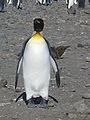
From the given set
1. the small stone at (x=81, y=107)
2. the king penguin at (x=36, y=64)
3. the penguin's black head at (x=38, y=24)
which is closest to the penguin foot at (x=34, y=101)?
the king penguin at (x=36, y=64)

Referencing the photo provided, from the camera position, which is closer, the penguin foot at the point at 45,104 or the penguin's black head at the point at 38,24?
the penguin foot at the point at 45,104

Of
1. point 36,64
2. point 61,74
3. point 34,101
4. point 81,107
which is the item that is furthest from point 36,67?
point 61,74

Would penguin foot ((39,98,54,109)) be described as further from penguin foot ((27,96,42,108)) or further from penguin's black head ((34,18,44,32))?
penguin's black head ((34,18,44,32))

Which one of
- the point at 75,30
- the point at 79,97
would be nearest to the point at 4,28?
the point at 75,30

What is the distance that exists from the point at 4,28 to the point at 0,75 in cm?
599

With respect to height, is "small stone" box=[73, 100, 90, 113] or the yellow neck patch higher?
the yellow neck patch

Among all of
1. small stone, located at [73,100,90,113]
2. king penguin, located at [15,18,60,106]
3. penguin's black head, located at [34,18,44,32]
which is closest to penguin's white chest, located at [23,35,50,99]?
king penguin, located at [15,18,60,106]

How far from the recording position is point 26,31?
12852 mm

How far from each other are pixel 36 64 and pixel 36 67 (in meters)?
0.03

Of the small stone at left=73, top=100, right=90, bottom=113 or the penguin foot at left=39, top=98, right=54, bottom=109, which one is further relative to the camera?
the penguin foot at left=39, top=98, right=54, bottom=109

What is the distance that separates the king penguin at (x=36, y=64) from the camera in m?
5.59

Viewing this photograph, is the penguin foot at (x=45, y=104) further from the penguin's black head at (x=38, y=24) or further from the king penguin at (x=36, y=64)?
the penguin's black head at (x=38, y=24)

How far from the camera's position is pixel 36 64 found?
5.61 m

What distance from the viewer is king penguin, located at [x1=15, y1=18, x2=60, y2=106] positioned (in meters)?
5.59
